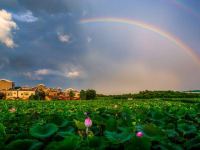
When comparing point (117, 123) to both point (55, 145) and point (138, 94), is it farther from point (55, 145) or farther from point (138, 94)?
point (138, 94)

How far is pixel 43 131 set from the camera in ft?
5.84

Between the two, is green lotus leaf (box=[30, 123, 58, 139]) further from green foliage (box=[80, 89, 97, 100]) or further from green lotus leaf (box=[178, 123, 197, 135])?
green foliage (box=[80, 89, 97, 100])

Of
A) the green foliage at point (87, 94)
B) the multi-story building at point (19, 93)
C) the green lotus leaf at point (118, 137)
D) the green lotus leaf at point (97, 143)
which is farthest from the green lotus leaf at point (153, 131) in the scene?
the multi-story building at point (19, 93)

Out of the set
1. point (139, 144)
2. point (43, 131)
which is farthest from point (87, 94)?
point (139, 144)

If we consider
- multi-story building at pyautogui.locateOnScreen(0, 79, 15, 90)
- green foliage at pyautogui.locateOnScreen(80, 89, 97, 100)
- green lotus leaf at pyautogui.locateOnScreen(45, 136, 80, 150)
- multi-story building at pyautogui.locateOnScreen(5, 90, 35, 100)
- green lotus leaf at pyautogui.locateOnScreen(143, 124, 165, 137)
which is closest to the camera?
green lotus leaf at pyautogui.locateOnScreen(45, 136, 80, 150)

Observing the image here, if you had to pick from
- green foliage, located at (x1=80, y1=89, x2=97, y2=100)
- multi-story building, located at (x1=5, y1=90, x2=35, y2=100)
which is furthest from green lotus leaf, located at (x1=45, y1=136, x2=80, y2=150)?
multi-story building, located at (x1=5, y1=90, x2=35, y2=100)

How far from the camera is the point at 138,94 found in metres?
82.4

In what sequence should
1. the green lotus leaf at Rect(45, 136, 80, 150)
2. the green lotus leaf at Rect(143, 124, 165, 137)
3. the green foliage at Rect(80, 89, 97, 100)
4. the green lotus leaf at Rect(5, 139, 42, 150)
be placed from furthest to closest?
the green foliage at Rect(80, 89, 97, 100)
the green lotus leaf at Rect(143, 124, 165, 137)
the green lotus leaf at Rect(5, 139, 42, 150)
the green lotus leaf at Rect(45, 136, 80, 150)

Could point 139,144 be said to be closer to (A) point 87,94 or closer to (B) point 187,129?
(B) point 187,129

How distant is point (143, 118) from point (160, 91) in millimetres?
80349

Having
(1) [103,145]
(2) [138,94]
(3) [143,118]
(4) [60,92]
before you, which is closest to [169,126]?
(3) [143,118]

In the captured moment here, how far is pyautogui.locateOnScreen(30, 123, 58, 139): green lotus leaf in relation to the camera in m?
1.72

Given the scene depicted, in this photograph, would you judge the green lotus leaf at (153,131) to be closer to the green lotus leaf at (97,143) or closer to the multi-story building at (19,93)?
the green lotus leaf at (97,143)

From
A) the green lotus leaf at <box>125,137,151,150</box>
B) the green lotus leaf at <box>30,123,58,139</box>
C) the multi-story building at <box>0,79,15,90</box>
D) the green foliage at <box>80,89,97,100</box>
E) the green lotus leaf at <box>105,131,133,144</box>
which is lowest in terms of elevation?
the green lotus leaf at <box>125,137,151,150</box>
